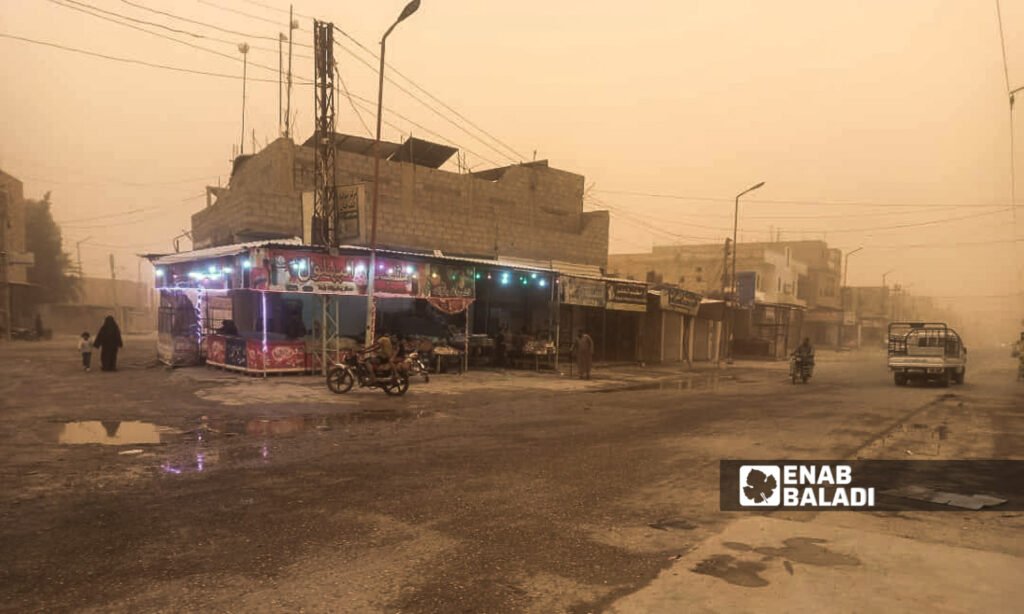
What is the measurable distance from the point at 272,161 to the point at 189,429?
51.6 ft

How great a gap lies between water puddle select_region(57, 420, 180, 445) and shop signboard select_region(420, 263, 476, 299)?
9.73 metres

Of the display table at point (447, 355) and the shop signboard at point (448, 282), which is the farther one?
the display table at point (447, 355)

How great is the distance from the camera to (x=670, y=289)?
27141mm

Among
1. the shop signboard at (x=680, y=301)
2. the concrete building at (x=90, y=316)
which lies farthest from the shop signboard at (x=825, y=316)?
the concrete building at (x=90, y=316)

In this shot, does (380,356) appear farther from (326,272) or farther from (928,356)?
(928,356)

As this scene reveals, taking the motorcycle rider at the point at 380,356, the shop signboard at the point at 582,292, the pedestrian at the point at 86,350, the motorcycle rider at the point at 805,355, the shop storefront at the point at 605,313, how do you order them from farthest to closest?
1. the shop storefront at the point at 605,313
2. the shop signboard at the point at 582,292
3. the motorcycle rider at the point at 805,355
4. the pedestrian at the point at 86,350
5. the motorcycle rider at the point at 380,356

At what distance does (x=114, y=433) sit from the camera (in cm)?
902

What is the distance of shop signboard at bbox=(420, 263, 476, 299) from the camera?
18.6 metres

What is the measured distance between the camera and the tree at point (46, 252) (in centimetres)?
4791

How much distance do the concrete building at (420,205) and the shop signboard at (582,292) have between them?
694cm

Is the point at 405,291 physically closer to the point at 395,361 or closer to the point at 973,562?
the point at 395,361

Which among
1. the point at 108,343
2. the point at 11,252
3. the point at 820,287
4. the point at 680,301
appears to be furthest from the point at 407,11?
the point at 820,287

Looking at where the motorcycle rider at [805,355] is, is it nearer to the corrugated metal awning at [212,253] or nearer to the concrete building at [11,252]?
the corrugated metal awning at [212,253]

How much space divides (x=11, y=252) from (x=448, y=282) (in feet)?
112
